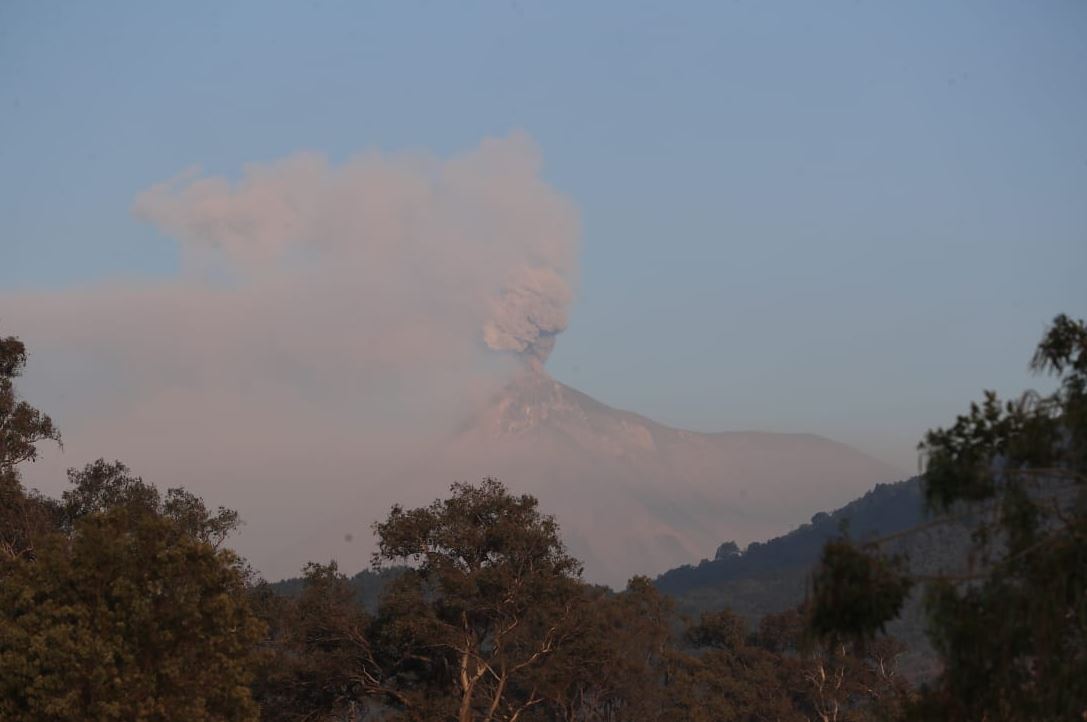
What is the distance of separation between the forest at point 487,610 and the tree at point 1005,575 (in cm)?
4

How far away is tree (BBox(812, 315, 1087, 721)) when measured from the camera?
20.5 metres

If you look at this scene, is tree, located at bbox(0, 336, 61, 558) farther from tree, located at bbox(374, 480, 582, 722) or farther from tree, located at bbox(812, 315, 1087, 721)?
tree, located at bbox(812, 315, 1087, 721)

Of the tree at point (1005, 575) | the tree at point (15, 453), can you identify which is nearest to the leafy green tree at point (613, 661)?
the tree at point (15, 453)

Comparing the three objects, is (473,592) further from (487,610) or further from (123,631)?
(123,631)

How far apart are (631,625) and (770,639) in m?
18.9

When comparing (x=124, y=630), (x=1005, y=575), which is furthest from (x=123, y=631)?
(x=1005, y=575)

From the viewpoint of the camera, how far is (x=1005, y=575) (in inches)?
839

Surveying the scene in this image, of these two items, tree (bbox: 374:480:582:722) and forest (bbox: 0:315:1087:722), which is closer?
forest (bbox: 0:315:1087:722)

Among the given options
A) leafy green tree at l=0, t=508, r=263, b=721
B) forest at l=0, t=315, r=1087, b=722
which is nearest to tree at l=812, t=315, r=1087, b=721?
forest at l=0, t=315, r=1087, b=722

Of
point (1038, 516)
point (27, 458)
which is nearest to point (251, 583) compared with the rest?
point (27, 458)

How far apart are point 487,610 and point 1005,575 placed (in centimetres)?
4084

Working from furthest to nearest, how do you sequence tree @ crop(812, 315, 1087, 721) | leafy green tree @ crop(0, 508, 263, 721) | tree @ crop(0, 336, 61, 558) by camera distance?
tree @ crop(0, 336, 61, 558) → leafy green tree @ crop(0, 508, 263, 721) → tree @ crop(812, 315, 1087, 721)

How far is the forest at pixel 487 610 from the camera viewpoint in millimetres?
21172

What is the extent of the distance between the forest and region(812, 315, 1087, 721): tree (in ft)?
0.13
